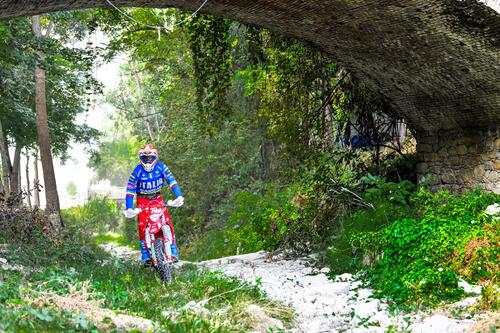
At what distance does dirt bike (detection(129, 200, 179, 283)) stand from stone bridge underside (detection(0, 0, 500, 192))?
2.47 m

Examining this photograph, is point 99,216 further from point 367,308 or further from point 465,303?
point 465,303

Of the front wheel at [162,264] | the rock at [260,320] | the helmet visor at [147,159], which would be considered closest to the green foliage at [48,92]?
the helmet visor at [147,159]

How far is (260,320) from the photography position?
14.9 feet

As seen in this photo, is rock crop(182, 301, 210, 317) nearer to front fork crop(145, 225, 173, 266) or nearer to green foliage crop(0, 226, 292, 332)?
green foliage crop(0, 226, 292, 332)

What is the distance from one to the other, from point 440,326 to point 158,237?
3965 millimetres

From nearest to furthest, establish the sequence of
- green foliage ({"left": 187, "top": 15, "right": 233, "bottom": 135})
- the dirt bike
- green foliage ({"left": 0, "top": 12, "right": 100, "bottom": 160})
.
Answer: the dirt bike, green foliage ({"left": 187, "top": 15, "right": 233, "bottom": 135}), green foliage ({"left": 0, "top": 12, "right": 100, "bottom": 160})

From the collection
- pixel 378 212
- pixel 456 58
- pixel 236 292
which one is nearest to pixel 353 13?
pixel 456 58

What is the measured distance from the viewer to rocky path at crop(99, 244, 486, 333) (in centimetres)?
419

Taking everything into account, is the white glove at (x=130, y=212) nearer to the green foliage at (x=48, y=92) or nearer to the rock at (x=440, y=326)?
the rock at (x=440, y=326)

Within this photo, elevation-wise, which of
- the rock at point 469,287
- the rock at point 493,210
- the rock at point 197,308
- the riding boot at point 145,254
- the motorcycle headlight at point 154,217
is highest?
the motorcycle headlight at point 154,217

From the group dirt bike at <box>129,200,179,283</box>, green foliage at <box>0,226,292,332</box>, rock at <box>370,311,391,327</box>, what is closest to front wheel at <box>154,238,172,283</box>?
dirt bike at <box>129,200,179,283</box>

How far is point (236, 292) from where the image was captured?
5496 mm

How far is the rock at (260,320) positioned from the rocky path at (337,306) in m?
0.17

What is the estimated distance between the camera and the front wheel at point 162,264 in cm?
680
